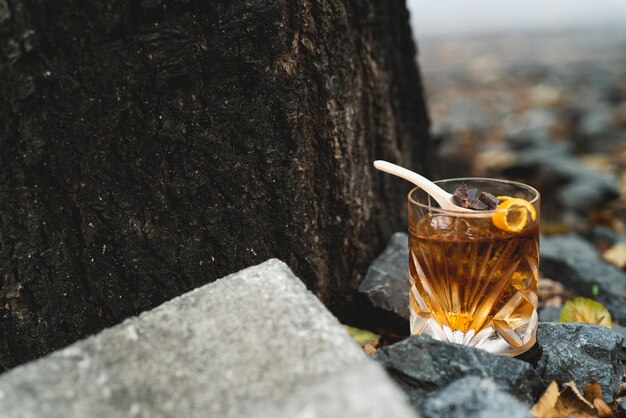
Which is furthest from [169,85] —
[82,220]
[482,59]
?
[482,59]

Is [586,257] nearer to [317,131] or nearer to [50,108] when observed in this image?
[317,131]

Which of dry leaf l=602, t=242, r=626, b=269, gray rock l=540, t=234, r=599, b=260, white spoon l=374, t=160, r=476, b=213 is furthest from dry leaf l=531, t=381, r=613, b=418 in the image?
dry leaf l=602, t=242, r=626, b=269

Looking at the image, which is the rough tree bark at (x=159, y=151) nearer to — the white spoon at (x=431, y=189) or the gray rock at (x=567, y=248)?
the white spoon at (x=431, y=189)

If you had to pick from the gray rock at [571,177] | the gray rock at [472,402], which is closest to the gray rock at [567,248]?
the gray rock at [571,177]

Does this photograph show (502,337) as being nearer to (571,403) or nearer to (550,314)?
(571,403)

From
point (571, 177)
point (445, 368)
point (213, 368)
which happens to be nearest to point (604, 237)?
point (571, 177)

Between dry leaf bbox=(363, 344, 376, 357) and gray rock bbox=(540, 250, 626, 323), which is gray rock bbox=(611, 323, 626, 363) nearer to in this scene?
gray rock bbox=(540, 250, 626, 323)
